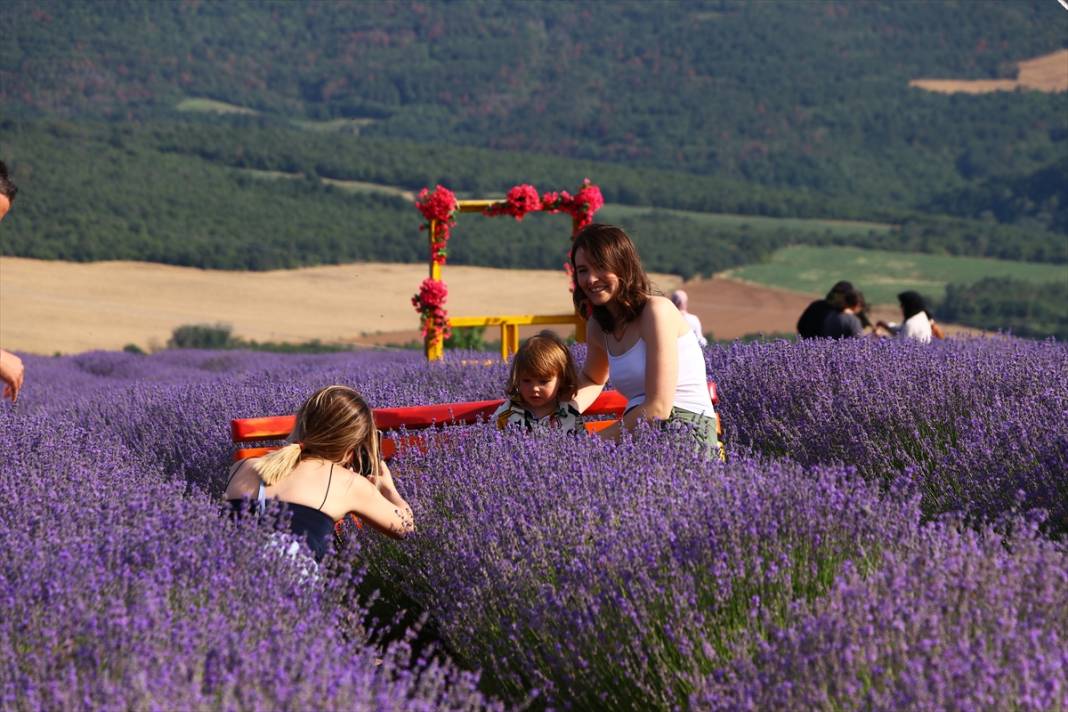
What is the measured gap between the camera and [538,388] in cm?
417

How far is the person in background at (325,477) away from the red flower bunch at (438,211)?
8233mm

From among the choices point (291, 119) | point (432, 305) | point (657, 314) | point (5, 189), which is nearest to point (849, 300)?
point (432, 305)

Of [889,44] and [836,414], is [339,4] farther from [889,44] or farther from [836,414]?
[836,414]

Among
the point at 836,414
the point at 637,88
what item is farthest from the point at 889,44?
the point at 836,414

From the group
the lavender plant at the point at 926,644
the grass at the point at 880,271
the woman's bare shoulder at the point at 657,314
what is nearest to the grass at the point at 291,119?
the grass at the point at 880,271

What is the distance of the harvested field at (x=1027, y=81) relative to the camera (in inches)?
4503

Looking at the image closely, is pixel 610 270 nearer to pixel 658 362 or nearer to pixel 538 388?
pixel 658 362

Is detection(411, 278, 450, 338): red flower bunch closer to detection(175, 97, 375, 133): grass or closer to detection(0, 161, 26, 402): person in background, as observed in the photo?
detection(0, 161, 26, 402): person in background

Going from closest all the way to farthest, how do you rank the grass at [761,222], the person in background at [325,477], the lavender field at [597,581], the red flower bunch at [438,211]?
Result: 1. the lavender field at [597,581]
2. the person in background at [325,477]
3. the red flower bunch at [438,211]
4. the grass at [761,222]

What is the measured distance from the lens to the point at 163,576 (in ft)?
7.78

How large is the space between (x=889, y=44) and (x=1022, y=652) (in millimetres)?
152401

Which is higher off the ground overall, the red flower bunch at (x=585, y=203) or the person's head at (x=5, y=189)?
the red flower bunch at (x=585, y=203)

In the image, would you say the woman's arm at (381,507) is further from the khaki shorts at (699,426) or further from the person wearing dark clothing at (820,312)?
the person wearing dark clothing at (820,312)

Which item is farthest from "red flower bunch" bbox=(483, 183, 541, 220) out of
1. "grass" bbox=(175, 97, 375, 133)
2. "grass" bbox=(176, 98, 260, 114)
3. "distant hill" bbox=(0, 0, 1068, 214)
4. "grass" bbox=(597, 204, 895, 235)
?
"grass" bbox=(176, 98, 260, 114)
